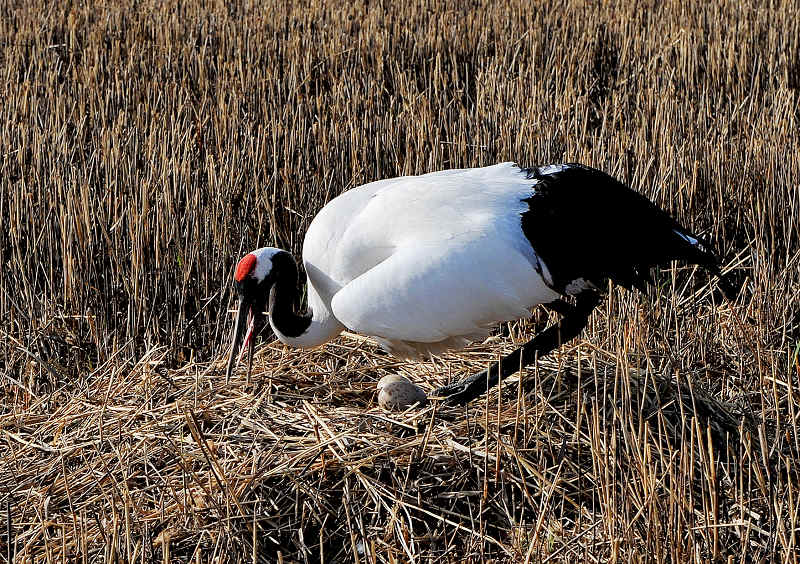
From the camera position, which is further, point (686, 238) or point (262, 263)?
point (262, 263)

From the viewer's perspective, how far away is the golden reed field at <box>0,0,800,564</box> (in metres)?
2.87

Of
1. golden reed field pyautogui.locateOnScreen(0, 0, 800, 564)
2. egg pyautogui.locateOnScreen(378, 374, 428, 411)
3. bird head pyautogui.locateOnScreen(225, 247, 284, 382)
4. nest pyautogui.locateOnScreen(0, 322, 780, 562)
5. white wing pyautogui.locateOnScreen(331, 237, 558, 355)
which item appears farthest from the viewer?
bird head pyautogui.locateOnScreen(225, 247, 284, 382)

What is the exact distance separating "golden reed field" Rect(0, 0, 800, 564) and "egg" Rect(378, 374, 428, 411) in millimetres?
71

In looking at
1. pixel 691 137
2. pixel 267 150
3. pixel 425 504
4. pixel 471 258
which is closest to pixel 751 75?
pixel 691 137

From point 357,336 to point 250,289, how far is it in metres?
0.73

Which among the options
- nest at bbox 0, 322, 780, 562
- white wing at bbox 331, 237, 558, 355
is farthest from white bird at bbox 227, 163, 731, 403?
nest at bbox 0, 322, 780, 562

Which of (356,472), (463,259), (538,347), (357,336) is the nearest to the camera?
(356,472)

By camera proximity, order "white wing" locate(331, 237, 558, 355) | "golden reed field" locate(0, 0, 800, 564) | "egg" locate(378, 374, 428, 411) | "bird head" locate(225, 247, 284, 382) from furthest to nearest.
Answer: "bird head" locate(225, 247, 284, 382) < "egg" locate(378, 374, 428, 411) < "white wing" locate(331, 237, 558, 355) < "golden reed field" locate(0, 0, 800, 564)

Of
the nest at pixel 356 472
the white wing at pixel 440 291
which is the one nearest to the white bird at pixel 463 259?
the white wing at pixel 440 291

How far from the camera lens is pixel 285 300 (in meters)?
3.86

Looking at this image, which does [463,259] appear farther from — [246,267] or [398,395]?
[246,267]

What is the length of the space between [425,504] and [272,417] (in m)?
0.72

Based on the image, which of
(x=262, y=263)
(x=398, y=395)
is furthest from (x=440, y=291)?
(x=262, y=263)

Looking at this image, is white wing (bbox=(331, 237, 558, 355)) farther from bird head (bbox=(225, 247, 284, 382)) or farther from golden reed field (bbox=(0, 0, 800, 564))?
bird head (bbox=(225, 247, 284, 382))
